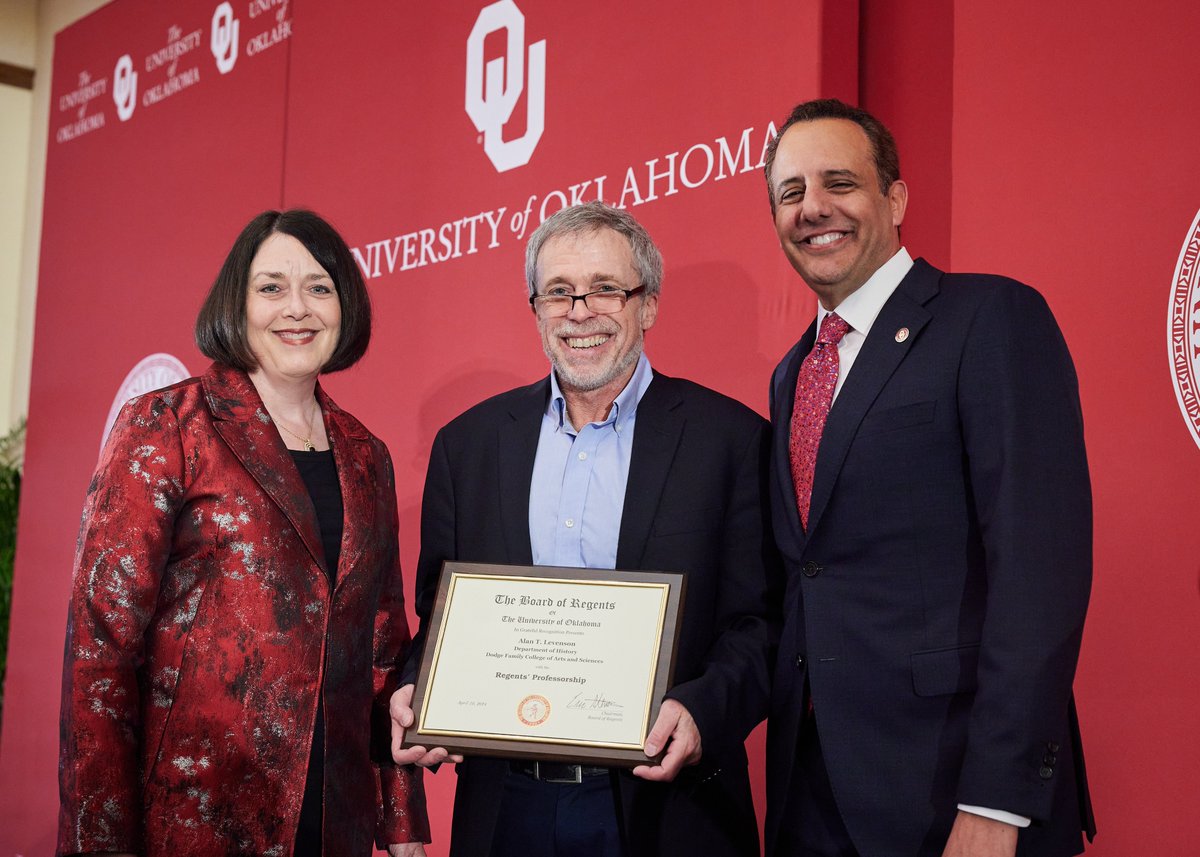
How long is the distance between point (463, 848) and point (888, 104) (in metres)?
2.10

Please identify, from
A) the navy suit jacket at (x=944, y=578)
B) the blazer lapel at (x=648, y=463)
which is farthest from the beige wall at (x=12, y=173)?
the navy suit jacket at (x=944, y=578)

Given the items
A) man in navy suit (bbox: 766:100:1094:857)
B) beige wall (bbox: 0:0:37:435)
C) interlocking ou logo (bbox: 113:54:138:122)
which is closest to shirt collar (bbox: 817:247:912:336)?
man in navy suit (bbox: 766:100:1094:857)

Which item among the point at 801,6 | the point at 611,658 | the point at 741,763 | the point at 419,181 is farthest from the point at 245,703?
the point at 419,181

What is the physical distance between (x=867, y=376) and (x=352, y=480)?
1.02m

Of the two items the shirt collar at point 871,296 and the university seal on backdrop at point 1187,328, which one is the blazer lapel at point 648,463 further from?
the university seal on backdrop at point 1187,328

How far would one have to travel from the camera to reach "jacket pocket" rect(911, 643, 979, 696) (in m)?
1.86

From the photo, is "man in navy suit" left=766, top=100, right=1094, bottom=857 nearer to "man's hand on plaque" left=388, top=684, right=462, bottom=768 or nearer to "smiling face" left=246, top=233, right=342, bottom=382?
"man's hand on plaque" left=388, top=684, right=462, bottom=768

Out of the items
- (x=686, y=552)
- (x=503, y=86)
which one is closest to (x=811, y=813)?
(x=686, y=552)

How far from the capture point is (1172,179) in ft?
8.53

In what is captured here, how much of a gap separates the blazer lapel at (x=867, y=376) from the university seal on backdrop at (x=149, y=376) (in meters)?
3.74

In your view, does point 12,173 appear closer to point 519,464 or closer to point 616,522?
point 519,464

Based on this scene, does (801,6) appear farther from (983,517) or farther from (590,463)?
(983,517)

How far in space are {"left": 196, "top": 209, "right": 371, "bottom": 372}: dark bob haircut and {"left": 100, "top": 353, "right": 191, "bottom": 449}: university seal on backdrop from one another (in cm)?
281

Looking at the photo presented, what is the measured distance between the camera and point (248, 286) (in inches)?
96.2
